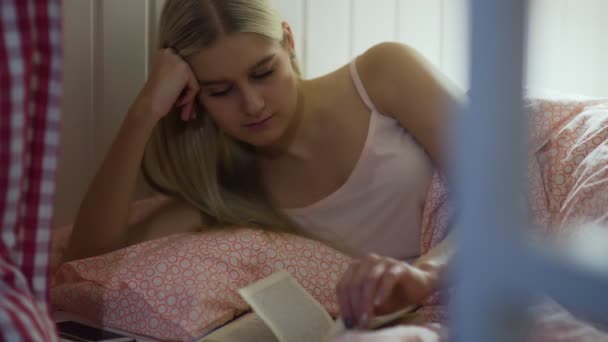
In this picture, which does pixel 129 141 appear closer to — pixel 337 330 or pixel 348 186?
pixel 348 186

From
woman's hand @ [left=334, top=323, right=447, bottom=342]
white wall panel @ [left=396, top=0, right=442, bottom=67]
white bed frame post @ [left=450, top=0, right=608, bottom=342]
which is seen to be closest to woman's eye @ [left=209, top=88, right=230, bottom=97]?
woman's hand @ [left=334, top=323, right=447, bottom=342]

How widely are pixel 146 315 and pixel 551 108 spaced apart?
2.48 feet

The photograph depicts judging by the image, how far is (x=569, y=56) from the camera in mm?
2039

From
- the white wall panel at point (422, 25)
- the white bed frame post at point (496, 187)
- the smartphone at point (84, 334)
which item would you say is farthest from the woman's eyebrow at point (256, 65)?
the white bed frame post at point (496, 187)

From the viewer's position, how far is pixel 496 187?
352 mm

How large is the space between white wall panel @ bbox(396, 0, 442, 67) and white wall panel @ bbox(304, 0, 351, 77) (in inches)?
6.5

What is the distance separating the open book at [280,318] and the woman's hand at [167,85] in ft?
1.46

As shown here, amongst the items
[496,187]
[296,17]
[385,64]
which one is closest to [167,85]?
[385,64]

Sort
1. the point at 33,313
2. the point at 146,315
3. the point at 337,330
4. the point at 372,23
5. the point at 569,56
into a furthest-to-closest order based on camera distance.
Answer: the point at 569,56 < the point at 372,23 < the point at 146,315 < the point at 337,330 < the point at 33,313

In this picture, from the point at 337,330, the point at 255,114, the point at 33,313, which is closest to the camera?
the point at 33,313

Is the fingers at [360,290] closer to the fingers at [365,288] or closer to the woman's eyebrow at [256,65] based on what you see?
the fingers at [365,288]

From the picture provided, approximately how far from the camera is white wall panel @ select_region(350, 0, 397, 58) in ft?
5.87

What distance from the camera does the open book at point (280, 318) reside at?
89 cm

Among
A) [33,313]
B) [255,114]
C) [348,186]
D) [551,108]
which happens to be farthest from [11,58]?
[551,108]
